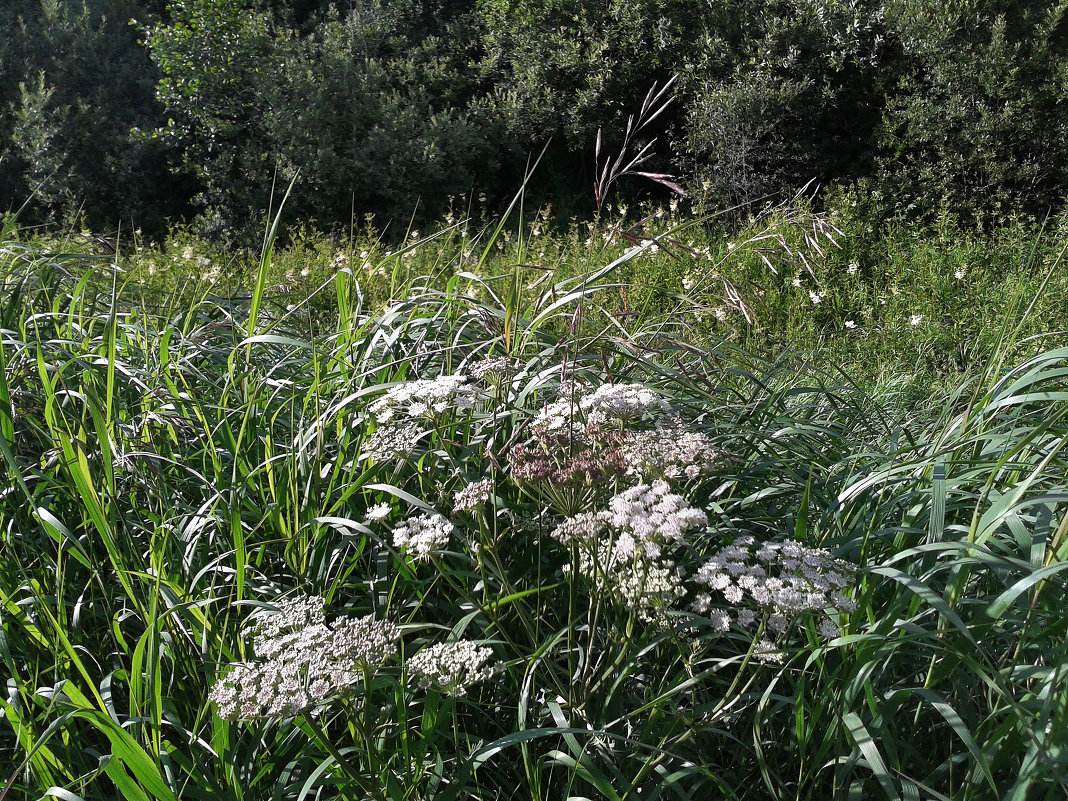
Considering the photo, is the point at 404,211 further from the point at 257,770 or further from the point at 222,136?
the point at 257,770

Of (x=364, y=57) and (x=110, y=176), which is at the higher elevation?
(x=364, y=57)

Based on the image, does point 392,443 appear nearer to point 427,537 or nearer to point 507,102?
point 427,537

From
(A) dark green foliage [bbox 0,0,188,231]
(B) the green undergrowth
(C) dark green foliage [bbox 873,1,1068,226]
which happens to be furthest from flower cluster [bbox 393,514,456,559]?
(A) dark green foliage [bbox 0,0,188,231]

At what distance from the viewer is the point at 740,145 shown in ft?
32.1

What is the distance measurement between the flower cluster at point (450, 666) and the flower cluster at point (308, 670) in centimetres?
6

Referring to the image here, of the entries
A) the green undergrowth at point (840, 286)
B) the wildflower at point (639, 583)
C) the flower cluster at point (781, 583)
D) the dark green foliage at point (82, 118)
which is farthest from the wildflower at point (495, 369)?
the dark green foliage at point (82, 118)

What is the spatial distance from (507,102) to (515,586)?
11078 millimetres

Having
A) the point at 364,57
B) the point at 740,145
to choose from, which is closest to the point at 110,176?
the point at 364,57

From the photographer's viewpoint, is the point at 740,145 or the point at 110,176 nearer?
the point at 740,145

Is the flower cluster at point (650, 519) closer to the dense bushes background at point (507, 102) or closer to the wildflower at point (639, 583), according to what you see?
the wildflower at point (639, 583)

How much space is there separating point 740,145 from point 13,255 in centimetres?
819

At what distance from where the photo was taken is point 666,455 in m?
1.41

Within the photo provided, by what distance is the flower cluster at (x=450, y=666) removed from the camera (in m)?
1.17

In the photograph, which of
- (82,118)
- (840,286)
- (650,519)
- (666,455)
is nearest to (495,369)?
(666,455)
